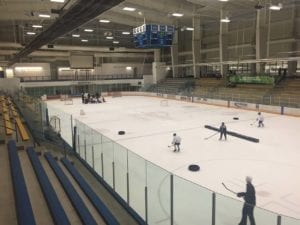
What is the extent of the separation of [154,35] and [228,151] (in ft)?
34.1

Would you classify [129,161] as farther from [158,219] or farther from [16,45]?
[16,45]

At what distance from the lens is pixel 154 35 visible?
19.2 m

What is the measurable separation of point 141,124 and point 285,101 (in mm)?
12132

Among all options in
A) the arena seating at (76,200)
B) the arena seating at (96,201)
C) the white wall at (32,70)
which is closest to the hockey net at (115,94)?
the white wall at (32,70)

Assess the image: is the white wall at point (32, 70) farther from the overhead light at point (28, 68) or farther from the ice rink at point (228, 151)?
the ice rink at point (228, 151)

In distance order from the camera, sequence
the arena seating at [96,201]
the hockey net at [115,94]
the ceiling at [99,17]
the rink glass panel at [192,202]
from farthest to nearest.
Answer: the hockey net at [115,94], the ceiling at [99,17], the arena seating at [96,201], the rink glass panel at [192,202]

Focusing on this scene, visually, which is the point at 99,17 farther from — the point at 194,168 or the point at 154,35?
the point at 194,168

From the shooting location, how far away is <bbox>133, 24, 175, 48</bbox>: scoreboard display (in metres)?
18.9

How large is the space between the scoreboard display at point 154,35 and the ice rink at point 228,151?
5.31 metres

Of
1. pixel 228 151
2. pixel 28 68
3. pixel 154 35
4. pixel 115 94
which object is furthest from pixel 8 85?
pixel 228 151

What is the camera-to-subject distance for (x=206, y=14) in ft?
102

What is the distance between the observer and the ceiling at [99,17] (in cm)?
1304

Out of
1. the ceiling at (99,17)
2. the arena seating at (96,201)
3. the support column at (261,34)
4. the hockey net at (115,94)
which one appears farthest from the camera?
the hockey net at (115,94)

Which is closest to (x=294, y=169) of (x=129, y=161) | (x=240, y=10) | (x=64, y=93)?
(x=129, y=161)
